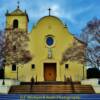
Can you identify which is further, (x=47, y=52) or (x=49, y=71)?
(x=49, y=71)

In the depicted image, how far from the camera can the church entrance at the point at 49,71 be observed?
49.1 metres

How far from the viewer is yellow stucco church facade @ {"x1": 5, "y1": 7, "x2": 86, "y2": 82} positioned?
48.2m

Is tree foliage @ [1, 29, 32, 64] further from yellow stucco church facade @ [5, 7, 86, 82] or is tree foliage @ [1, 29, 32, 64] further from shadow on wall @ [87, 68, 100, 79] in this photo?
shadow on wall @ [87, 68, 100, 79]

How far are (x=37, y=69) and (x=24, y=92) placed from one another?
13.0 meters

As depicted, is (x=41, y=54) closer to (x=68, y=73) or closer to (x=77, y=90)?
(x=68, y=73)

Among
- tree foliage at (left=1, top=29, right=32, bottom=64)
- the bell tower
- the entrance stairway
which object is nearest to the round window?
tree foliage at (left=1, top=29, right=32, bottom=64)

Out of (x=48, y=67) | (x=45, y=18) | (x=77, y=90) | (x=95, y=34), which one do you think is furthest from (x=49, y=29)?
(x=77, y=90)

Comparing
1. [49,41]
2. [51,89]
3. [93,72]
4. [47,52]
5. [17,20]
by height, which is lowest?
[51,89]

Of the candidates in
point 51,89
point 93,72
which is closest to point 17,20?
point 93,72

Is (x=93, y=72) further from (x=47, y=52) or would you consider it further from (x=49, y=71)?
(x=47, y=52)

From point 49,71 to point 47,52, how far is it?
260 centimetres

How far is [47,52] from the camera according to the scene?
161 ft

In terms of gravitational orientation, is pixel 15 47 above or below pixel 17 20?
below

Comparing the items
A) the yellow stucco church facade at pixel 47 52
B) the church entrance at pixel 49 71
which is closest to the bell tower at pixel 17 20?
the yellow stucco church facade at pixel 47 52
